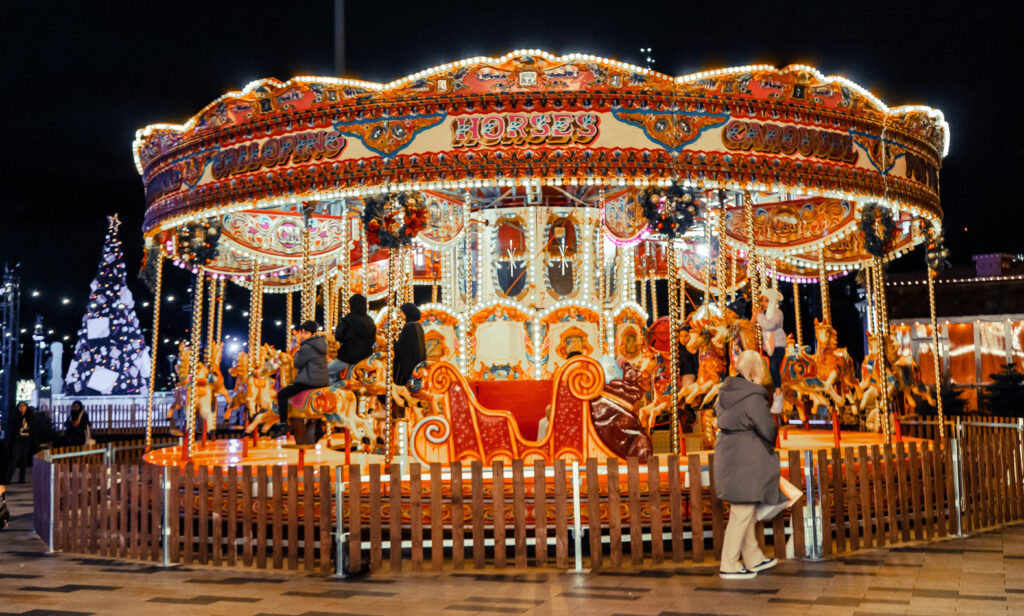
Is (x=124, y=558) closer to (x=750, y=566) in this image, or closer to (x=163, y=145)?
(x=163, y=145)

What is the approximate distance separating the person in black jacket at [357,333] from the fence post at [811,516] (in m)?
5.45

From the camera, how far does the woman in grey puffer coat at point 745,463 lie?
7262 mm

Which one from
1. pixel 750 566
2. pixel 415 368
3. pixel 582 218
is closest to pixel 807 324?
pixel 582 218

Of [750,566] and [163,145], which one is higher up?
[163,145]

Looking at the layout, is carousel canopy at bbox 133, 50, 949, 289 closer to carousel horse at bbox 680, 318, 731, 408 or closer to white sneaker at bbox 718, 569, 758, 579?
carousel horse at bbox 680, 318, 731, 408

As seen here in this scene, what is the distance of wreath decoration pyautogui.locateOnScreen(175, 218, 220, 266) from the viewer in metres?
12.5

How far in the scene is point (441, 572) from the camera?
7.73m

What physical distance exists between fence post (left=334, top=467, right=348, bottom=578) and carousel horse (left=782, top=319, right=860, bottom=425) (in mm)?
7793

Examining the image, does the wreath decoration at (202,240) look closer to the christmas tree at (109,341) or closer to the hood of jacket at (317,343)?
the hood of jacket at (317,343)

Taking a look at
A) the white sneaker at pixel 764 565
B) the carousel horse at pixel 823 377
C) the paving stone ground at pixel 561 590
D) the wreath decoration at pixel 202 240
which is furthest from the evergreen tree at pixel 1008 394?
the wreath decoration at pixel 202 240

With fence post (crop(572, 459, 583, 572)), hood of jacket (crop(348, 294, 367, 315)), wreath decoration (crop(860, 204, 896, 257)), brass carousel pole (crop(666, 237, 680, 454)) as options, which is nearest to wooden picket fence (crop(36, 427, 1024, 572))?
fence post (crop(572, 459, 583, 572))

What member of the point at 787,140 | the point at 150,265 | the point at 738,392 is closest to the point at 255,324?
the point at 150,265

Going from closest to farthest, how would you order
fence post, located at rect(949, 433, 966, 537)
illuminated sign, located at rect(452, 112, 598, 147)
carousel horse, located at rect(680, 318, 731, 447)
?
fence post, located at rect(949, 433, 966, 537) < illuminated sign, located at rect(452, 112, 598, 147) < carousel horse, located at rect(680, 318, 731, 447)

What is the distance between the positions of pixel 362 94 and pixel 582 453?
4088 millimetres
